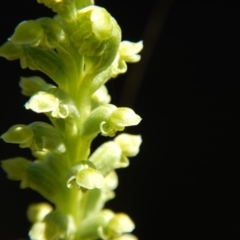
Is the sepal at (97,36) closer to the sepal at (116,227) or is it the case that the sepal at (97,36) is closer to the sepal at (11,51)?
the sepal at (11,51)

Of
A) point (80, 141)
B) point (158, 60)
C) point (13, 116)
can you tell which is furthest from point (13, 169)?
point (158, 60)

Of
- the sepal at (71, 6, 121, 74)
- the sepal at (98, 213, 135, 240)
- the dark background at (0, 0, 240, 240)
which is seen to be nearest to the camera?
the sepal at (71, 6, 121, 74)

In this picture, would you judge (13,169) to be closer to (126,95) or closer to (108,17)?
(108,17)

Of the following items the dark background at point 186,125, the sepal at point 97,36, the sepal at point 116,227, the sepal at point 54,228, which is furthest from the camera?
the dark background at point 186,125

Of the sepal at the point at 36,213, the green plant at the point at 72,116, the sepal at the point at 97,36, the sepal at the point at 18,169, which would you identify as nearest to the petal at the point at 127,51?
the green plant at the point at 72,116

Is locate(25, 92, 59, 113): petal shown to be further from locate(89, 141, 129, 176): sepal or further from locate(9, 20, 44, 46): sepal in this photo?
locate(89, 141, 129, 176): sepal

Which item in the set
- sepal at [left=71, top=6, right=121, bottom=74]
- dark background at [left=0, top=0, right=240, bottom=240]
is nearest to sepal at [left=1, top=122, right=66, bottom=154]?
sepal at [left=71, top=6, right=121, bottom=74]

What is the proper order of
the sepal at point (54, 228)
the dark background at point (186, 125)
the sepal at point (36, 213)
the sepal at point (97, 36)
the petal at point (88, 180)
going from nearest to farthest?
the sepal at point (97, 36)
the petal at point (88, 180)
the sepal at point (54, 228)
the sepal at point (36, 213)
the dark background at point (186, 125)
